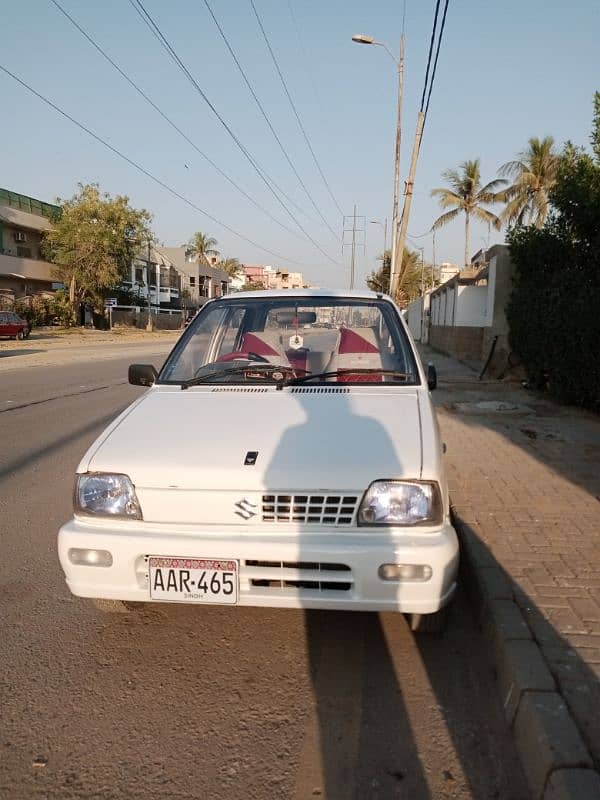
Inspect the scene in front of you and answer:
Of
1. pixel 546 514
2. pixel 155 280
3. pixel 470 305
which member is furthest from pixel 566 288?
pixel 155 280

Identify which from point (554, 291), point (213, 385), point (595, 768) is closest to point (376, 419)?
point (213, 385)

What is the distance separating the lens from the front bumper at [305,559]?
8.83ft

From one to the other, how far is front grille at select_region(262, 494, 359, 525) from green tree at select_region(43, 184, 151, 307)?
156 ft

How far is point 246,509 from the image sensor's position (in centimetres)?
279

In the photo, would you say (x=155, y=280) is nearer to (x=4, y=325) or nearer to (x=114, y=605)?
(x=4, y=325)

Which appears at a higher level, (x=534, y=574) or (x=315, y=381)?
(x=315, y=381)

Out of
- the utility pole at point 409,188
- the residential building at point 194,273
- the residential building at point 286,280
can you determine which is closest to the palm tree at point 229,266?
the residential building at point 194,273

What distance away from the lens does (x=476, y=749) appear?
242 cm

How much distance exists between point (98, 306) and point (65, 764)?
167 feet

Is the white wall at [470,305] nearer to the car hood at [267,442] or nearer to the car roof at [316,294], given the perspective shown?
the car roof at [316,294]

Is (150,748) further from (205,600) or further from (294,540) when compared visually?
(294,540)

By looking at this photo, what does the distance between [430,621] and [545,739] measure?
0.94m

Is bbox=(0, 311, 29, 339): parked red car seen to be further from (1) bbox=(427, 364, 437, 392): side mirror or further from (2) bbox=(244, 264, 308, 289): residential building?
(2) bbox=(244, 264, 308, 289): residential building

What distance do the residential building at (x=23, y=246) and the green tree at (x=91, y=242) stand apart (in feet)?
3.55
